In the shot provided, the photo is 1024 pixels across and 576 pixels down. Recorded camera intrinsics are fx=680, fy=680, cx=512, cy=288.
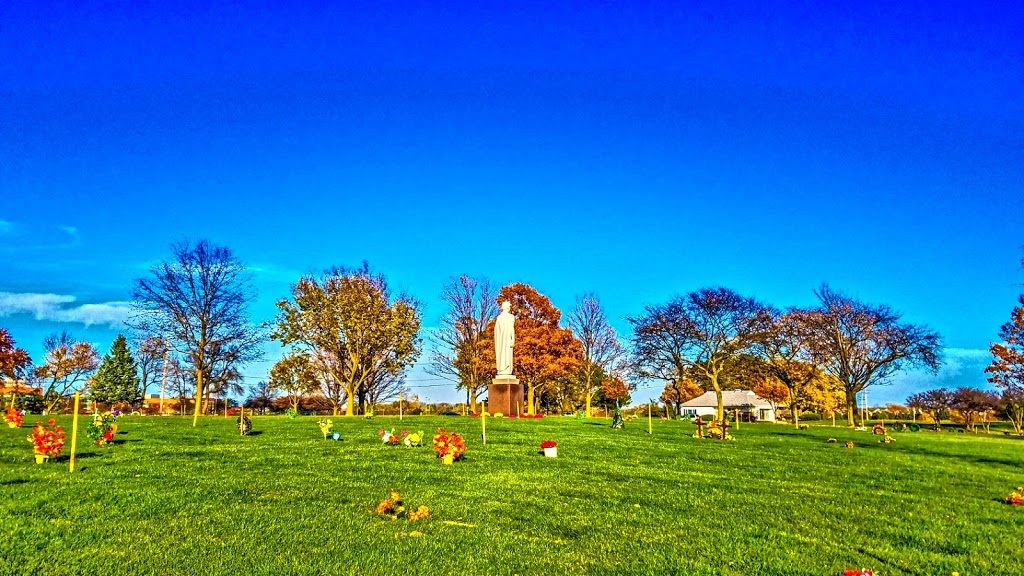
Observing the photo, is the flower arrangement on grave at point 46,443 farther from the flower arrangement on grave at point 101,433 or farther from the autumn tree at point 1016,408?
the autumn tree at point 1016,408

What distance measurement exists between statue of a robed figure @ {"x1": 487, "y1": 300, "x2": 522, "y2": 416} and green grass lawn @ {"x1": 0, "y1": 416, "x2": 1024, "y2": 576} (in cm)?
2027

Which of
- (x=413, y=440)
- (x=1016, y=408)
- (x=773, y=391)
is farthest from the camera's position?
(x=773, y=391)

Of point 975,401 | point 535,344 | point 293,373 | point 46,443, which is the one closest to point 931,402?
point 975,401

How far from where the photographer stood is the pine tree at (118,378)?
64375 mm

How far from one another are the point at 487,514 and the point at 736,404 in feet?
262

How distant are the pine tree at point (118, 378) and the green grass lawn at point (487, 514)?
54.3 meters

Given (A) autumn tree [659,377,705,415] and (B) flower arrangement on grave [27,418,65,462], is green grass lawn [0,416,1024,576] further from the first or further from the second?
(A) autumn tree [659,377,705,415]

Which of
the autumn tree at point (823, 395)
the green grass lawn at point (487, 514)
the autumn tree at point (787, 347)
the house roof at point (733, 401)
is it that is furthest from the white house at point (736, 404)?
the green grass lawn at point (487, 514)

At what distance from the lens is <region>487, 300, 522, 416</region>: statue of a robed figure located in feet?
123

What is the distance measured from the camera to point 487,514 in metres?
9.48

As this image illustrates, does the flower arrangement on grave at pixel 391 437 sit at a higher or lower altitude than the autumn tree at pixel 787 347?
lower

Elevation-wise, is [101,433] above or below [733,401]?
above

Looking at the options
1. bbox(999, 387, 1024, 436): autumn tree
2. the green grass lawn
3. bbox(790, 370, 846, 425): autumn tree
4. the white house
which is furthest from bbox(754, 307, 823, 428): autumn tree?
the green grass lawn

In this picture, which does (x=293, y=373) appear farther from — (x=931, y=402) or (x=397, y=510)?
(x=931, y=402)
